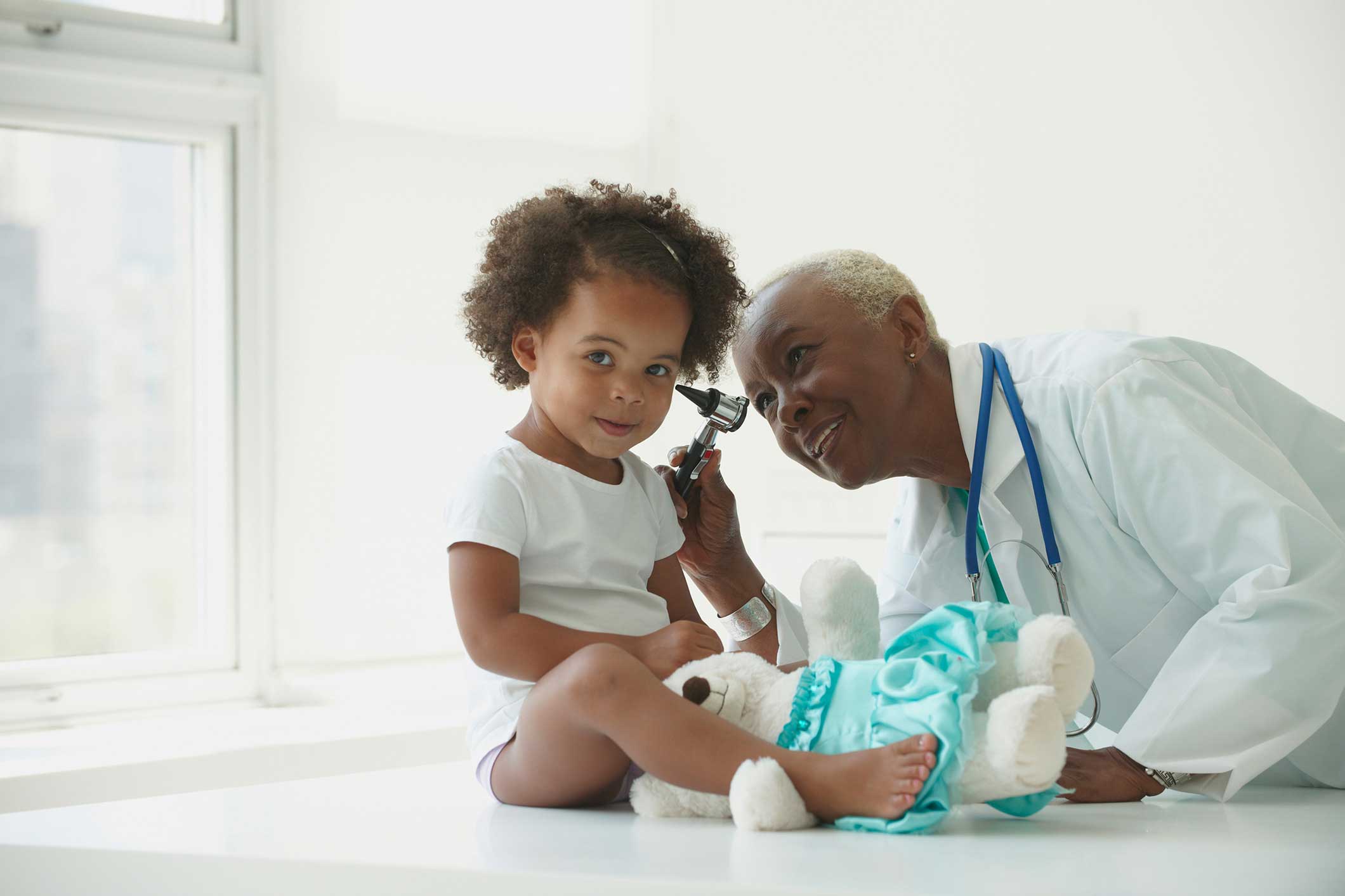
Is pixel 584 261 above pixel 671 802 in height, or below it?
above

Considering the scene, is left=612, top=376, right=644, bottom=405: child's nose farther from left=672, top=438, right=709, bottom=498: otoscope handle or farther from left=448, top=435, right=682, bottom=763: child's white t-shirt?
left=672, top=438, right=709, bottom=498: otoscope handle

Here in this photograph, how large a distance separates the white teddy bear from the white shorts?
69mm

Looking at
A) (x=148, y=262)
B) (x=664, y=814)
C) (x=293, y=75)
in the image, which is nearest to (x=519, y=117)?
(x=293, y=75)

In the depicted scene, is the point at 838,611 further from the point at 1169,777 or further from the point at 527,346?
the point at 527,346

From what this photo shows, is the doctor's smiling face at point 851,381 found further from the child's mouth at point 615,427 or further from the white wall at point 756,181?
the white wall at point 756,181

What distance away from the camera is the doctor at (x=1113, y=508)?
3.87 feet

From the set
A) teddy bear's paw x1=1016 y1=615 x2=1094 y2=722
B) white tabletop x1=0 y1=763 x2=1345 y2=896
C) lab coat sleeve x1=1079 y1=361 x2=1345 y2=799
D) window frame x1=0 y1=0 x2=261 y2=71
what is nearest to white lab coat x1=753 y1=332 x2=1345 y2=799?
lab coat sleeve x1=1079 y1=361 x2=1345 y2=799

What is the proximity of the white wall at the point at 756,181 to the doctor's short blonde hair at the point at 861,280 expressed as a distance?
23.9 inches

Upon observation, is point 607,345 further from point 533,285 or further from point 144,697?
A: point 144,697

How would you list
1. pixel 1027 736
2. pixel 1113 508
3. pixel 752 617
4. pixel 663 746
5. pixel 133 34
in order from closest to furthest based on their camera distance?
pixel 1027 736
pixel 663 746
pixel 1113 508
pixel 752 617
pixel 133 34

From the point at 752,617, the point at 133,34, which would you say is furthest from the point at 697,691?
the point at 133,34

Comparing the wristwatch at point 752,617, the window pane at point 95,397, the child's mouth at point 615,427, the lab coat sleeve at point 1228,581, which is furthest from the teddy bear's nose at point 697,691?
the window pane at point 95,397

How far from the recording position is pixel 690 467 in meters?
1.52

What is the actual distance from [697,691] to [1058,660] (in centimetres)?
31
